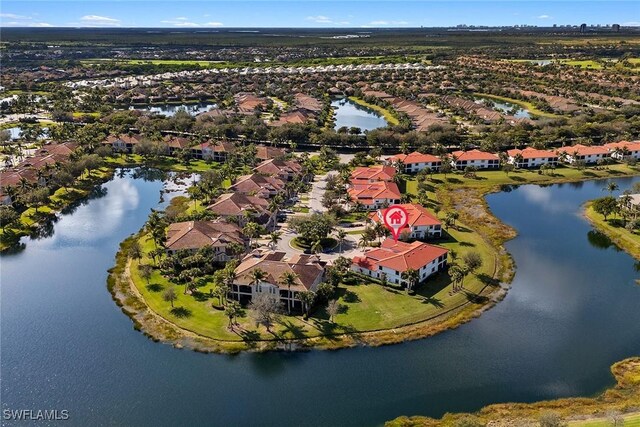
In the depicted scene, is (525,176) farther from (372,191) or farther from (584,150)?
(372,191)

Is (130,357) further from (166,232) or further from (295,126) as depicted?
(295,126)

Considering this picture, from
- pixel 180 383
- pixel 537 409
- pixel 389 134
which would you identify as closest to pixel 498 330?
pixel 537 409

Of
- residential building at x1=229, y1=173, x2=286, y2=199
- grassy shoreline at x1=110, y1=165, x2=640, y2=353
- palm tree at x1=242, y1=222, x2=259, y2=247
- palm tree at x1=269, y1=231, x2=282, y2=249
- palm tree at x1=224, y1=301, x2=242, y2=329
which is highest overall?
residential building at x1=229, y1=173, x2=286, y2=199

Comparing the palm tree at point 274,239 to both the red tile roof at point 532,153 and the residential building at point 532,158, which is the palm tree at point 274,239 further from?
the red tile roof at point 532,153

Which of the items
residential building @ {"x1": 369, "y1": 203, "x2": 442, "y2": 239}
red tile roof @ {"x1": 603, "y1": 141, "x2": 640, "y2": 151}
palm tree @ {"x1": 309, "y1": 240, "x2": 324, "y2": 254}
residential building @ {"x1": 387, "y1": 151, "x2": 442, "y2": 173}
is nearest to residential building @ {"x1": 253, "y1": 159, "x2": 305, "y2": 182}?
residential building @ {"x1": 387, "y1": 151, "x2": 442, "y2": 173}

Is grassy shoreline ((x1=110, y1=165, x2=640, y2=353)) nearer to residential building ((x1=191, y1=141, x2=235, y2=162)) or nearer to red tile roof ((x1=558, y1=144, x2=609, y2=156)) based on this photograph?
red tile roof ((x1=558, y1=144, x2=609, y2=156))

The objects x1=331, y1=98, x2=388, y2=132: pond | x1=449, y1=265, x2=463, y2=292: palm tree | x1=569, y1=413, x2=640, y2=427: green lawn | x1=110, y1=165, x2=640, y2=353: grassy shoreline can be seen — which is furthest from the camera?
x1=331, y1=98, x2=388, y2=132: pond

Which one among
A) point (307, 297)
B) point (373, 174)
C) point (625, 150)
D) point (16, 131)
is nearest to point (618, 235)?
point (373, 174)
